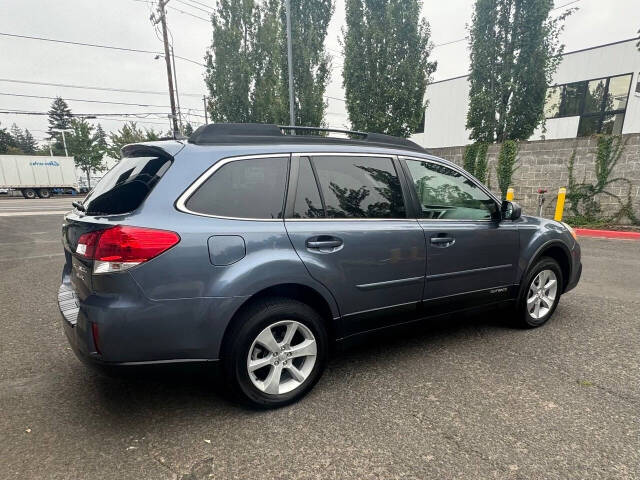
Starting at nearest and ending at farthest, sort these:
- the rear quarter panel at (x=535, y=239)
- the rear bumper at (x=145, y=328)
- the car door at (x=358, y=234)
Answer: the rear bumper at (x=145, y=328)
the car door at (x=358, y=234)
the rear quarter panel at (x=535, y=239)

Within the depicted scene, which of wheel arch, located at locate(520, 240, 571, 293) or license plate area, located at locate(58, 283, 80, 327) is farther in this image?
wheel arch, located at locate(520, 240, 571, 293)

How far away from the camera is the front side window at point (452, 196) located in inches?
122

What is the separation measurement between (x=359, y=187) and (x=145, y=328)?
1.63 metres

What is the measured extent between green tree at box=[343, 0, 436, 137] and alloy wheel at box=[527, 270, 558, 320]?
1076 cm

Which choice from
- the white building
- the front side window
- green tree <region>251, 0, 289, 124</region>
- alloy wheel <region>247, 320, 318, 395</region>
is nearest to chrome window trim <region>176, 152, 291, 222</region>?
alloy wheel <region>247, 320, 318, 395</region>

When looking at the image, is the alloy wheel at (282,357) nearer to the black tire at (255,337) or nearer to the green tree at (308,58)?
the black tire at (255,337)

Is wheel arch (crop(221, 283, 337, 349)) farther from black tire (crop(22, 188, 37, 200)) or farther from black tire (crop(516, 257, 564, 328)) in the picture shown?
black tire (crop(22, 188, 37, 200))

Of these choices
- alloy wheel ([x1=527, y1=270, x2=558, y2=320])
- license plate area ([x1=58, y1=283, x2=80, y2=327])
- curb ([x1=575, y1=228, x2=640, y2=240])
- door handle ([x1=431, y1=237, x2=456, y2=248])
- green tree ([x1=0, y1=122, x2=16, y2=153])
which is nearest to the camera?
license plate area ([x1=58, y1=283, x2=80, y2=327])

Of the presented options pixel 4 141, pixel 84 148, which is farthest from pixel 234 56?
pixel 4 141

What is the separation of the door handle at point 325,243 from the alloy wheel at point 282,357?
1.59ft

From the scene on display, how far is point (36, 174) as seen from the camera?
30.2 meters

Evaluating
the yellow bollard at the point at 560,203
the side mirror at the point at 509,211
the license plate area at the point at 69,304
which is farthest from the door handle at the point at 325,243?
the yellow bollard at the point at 560,203

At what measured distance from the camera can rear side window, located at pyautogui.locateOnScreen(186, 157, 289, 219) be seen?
2088 mm

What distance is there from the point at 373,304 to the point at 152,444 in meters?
1.57
